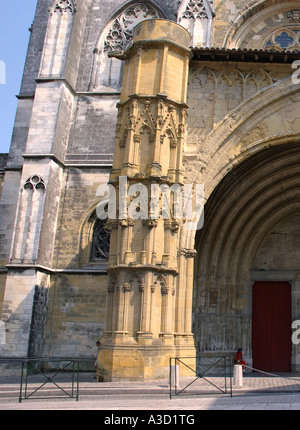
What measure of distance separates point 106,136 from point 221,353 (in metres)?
9.31

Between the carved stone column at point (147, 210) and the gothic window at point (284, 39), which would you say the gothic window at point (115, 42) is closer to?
the gothic window at point (284, 39)

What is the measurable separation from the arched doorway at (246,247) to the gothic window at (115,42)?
806 centimetres

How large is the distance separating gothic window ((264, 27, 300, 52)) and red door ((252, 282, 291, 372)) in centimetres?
900

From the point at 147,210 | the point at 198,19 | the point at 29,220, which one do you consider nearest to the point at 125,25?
the point at 198,19

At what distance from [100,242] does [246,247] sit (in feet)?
18.4

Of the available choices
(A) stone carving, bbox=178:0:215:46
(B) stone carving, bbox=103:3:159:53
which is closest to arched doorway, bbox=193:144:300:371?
(A) stone carving, bbox=178:0:215:46

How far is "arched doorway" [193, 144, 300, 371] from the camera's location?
13.8 m

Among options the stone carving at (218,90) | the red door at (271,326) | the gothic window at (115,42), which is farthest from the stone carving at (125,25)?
the red door at (271,326)

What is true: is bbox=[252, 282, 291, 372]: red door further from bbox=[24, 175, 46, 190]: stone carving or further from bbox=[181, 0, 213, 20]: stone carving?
bbox=[181, 0, 213, 20]: stone carving

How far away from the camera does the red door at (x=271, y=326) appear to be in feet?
48.0

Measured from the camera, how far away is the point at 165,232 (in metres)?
11.4

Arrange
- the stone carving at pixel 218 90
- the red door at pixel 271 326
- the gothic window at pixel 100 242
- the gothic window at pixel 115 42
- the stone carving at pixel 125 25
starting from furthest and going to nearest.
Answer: the stone carving at pixel 125 25 < the gothic window at pixel 115 42 < the gothic window at pixel 100 242 < the red door at pixel 271 326 < the stone carving at pixel 218 90

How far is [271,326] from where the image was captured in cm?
1491

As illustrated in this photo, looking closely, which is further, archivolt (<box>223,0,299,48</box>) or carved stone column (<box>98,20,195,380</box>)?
archivolt (<box>223,0,299,48</box>)
